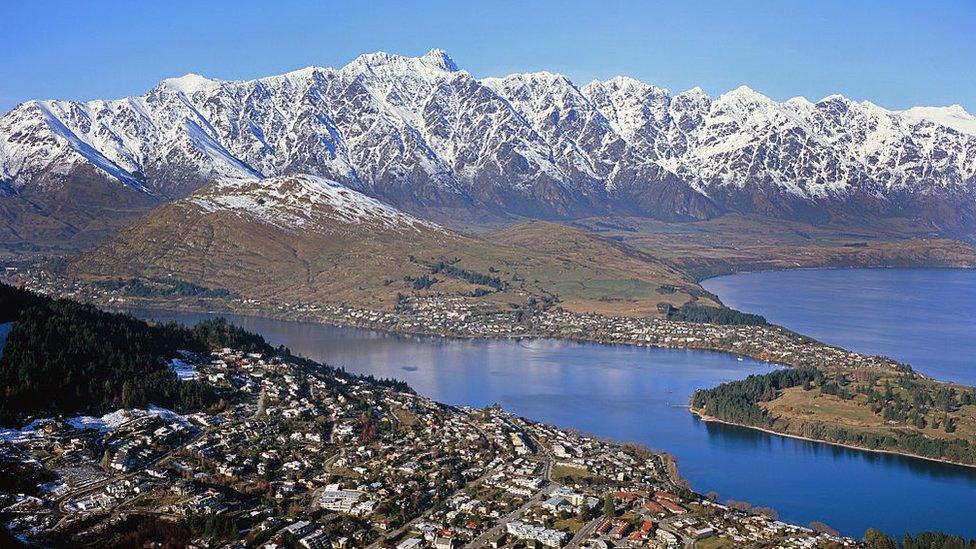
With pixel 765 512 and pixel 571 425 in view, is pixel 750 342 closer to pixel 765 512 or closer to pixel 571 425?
pixel 571 425

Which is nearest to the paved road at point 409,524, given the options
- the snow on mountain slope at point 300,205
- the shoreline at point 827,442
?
the shoreline at point 827,442

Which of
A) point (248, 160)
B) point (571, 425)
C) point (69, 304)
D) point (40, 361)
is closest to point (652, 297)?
point (571, 425)

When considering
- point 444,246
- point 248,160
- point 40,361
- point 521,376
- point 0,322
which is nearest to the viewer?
point 40,361

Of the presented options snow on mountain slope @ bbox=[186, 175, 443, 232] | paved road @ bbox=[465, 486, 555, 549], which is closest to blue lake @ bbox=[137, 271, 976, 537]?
paved road @ bbox=[465, 486, 555, 549]

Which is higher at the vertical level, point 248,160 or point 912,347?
point 248,160

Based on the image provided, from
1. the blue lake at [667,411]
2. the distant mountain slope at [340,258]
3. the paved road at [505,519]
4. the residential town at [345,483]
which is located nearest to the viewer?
the residential town at [345,483]

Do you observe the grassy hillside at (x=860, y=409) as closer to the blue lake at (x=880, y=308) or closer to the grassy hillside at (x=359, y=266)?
the blue lake at (x=880, y=308)
